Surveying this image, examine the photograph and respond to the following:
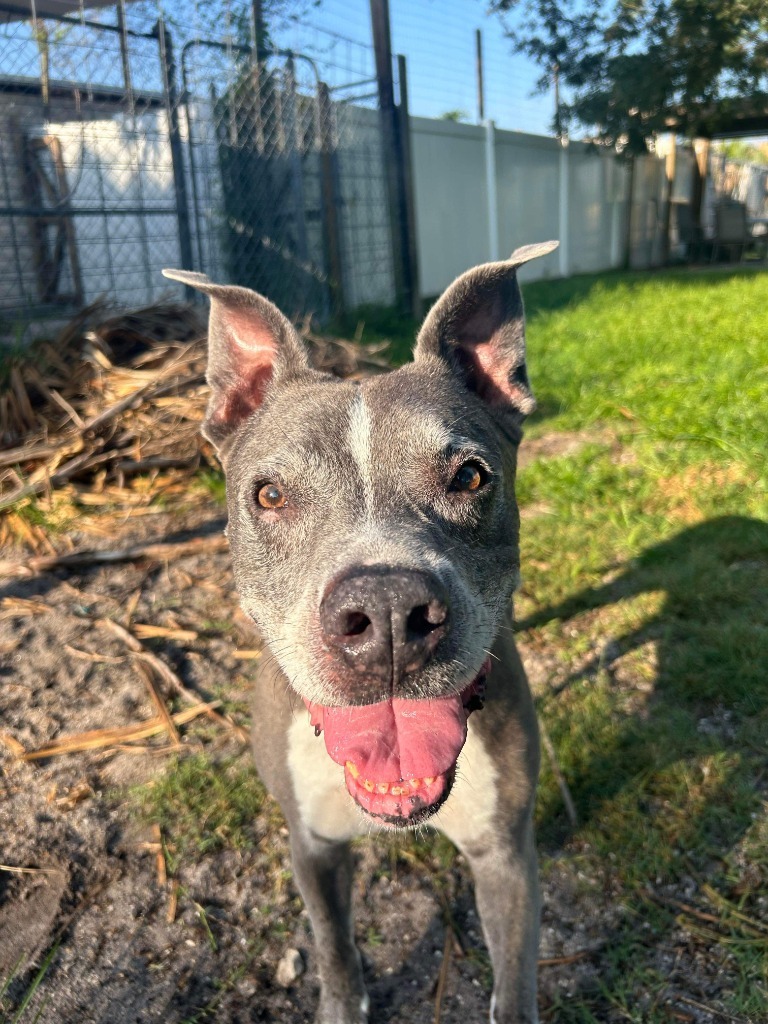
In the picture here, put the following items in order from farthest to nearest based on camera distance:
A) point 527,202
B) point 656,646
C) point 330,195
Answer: point 527,202 < point 330,195 < point 656,646

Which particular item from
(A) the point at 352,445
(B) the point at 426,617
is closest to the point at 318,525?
(A) the point at 352,445

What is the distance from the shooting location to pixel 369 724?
6.50ft

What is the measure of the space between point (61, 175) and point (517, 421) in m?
6.02

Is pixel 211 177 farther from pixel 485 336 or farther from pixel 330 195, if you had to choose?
pixel 485 336

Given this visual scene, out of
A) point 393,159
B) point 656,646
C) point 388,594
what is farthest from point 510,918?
point 393,159

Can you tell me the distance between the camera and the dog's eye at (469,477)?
2189 mm

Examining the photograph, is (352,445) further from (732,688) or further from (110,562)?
Answer: (110,562)

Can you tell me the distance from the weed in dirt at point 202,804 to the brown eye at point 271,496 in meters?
1.26

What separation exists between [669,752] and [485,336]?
1.61 meters

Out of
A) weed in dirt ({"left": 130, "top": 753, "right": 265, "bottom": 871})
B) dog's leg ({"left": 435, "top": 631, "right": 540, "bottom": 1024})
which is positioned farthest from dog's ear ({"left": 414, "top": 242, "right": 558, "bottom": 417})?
weed in dirt ({"left": 130, "top": 753, "right": 265, "bottom": 871})

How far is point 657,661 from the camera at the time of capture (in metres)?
3.64

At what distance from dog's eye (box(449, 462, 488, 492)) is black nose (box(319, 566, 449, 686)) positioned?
46 centimetres

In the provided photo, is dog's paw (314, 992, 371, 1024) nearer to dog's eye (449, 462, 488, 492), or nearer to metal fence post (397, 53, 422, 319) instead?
dog's eye (449, 462, 488, 492)

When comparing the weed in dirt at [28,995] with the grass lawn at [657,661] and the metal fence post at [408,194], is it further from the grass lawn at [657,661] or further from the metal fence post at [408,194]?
the metal fence post at [408,194]
